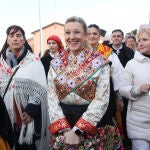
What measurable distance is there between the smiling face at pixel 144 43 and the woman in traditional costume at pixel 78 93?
26.5 inches

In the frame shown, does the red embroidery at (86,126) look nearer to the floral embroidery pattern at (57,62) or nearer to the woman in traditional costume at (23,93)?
the floral embroidery pattern at (57,62)

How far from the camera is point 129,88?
3482 millimetres

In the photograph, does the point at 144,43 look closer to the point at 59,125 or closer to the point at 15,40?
the point at 59,125

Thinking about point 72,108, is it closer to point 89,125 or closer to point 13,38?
point 89,125

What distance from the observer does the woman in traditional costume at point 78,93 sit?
116 inches

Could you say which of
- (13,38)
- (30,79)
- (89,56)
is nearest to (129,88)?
(89,56)

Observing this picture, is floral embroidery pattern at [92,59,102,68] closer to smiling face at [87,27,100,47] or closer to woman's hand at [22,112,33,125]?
woman's hand at [22,112,33,125]

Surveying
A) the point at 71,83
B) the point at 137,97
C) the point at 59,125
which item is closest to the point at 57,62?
the point at 71,83

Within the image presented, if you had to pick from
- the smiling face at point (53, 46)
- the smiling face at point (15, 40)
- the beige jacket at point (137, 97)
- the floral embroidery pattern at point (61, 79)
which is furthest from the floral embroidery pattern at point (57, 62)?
the smiling face at point (53, 46)

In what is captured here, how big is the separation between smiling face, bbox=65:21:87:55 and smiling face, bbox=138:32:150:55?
75cm

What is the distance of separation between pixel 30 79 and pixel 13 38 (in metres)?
0.60

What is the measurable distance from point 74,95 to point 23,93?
1137 mm

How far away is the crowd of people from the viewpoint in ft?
9.87

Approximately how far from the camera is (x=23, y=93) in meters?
3.99
